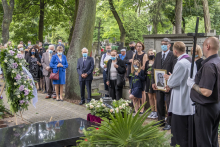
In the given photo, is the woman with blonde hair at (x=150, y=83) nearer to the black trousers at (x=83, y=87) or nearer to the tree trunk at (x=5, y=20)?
the black trousers at (x=83, y=87)

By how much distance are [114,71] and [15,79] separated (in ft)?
11.4

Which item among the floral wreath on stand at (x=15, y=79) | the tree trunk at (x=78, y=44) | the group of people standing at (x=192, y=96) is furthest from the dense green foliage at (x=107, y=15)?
the group of people standing at (x=192, y=96)

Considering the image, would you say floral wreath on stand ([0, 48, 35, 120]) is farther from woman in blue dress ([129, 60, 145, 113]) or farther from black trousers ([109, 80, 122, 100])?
woman in blue dress ([129, 60, 145, 113])

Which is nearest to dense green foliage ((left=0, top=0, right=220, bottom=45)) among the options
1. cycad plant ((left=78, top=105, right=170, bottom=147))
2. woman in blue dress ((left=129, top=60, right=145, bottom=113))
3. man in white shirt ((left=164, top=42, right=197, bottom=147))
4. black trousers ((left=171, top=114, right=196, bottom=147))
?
woman in blue dress ((left=129, top=60, right=145, bottom=113))

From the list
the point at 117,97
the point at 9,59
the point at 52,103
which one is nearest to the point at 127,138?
the point at 9,59

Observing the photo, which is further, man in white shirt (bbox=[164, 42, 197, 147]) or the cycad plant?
man in white shirt (bbox=[164, 42, 197, 147])

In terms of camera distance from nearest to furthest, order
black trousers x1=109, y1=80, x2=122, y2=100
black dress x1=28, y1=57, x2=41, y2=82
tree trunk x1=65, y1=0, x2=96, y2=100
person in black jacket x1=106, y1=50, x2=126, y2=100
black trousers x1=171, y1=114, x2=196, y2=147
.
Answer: black trousers x1=171, y1=114, x2=196, y2=147 < person in black jacket x1=106, y1=50, x2=126, y2=100 < black trousers x1=109, y1=80, x2=122, y2=100 < tree trunk x1=65, y1=0, x2=96, y2=100 < black dress x1=28, y1=57, x2=41, y2=82

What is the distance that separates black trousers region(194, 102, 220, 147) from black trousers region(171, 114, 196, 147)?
56 cm

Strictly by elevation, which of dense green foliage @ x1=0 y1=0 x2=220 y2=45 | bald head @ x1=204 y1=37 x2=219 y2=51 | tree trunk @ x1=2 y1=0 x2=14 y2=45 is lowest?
bald head @ x1=204 y1=37 x2=219 y2=51

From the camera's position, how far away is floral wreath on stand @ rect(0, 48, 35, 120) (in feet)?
21.5

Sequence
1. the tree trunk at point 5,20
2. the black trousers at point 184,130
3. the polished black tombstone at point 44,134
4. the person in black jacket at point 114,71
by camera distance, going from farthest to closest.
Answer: the tree trunk at point 5,20
the person in black jacket at point 114,71
the black trousers at point 184,130
the polished black tombstone at point 44,134

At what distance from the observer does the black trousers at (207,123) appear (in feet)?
12.4

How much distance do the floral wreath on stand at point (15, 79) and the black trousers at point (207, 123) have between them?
4.83m

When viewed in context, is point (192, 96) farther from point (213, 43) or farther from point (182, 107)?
point (213, 43)
